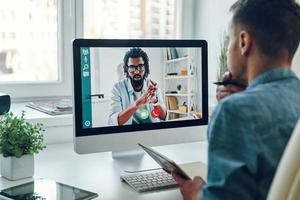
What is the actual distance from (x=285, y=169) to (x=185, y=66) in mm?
1002

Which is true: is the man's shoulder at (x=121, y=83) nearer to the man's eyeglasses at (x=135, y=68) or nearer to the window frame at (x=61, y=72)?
the man's eyeglasses at (x=135, y=68)

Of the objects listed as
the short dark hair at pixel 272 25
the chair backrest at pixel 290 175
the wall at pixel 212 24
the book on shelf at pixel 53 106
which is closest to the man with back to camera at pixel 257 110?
the short dark hair at pixel 272 25

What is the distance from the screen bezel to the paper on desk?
0.16 meters

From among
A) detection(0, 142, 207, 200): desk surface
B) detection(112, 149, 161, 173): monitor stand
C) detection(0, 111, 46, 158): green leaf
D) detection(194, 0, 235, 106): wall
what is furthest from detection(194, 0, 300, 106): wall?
detection(0, 111, 46, 158): green leaf

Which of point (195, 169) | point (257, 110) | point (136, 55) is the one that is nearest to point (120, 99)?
point (136, 55)

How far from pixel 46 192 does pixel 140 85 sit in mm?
498

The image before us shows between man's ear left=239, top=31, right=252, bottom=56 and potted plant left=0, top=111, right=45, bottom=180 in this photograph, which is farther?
potted plant left=0, top=111, right=45, bottom=180

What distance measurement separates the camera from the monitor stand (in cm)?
156

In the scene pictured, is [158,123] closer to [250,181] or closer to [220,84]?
[220,84]

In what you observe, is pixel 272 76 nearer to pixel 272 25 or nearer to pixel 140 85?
pixel 272 25

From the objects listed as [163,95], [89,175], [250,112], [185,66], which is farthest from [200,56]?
[250,112]

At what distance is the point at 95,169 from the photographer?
155cm

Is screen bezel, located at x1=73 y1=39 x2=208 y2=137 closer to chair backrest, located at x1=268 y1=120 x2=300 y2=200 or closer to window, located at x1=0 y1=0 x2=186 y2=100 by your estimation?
window, located at x1=0 y1=0 x2=186 y2=100

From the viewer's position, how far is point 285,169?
690mm
